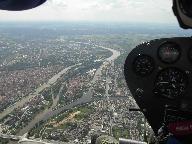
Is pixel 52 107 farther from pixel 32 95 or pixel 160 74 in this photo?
pixel 160 74

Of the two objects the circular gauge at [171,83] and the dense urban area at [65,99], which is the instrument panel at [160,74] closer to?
the circular gauge at [171,83]

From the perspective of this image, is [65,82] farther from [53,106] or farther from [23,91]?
[53,106]

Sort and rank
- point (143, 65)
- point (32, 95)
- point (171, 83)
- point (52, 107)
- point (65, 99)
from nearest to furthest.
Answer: point (143, 65) → point (171, 83) → point (52, 107) → point (65, 99) → point (32, 95)

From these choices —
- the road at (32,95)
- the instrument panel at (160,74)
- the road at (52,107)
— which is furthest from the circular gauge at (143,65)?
the road at (32,95)

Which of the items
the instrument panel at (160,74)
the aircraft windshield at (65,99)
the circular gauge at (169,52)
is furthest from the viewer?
the aircraft windshield at (65,99)

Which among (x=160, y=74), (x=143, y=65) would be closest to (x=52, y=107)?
(x=160, y=74)

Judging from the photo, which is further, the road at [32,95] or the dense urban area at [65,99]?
the road at [32,95]

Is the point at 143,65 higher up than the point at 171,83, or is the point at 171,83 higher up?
the point at 143,65

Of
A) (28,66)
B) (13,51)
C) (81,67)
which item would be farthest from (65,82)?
(13,51)
